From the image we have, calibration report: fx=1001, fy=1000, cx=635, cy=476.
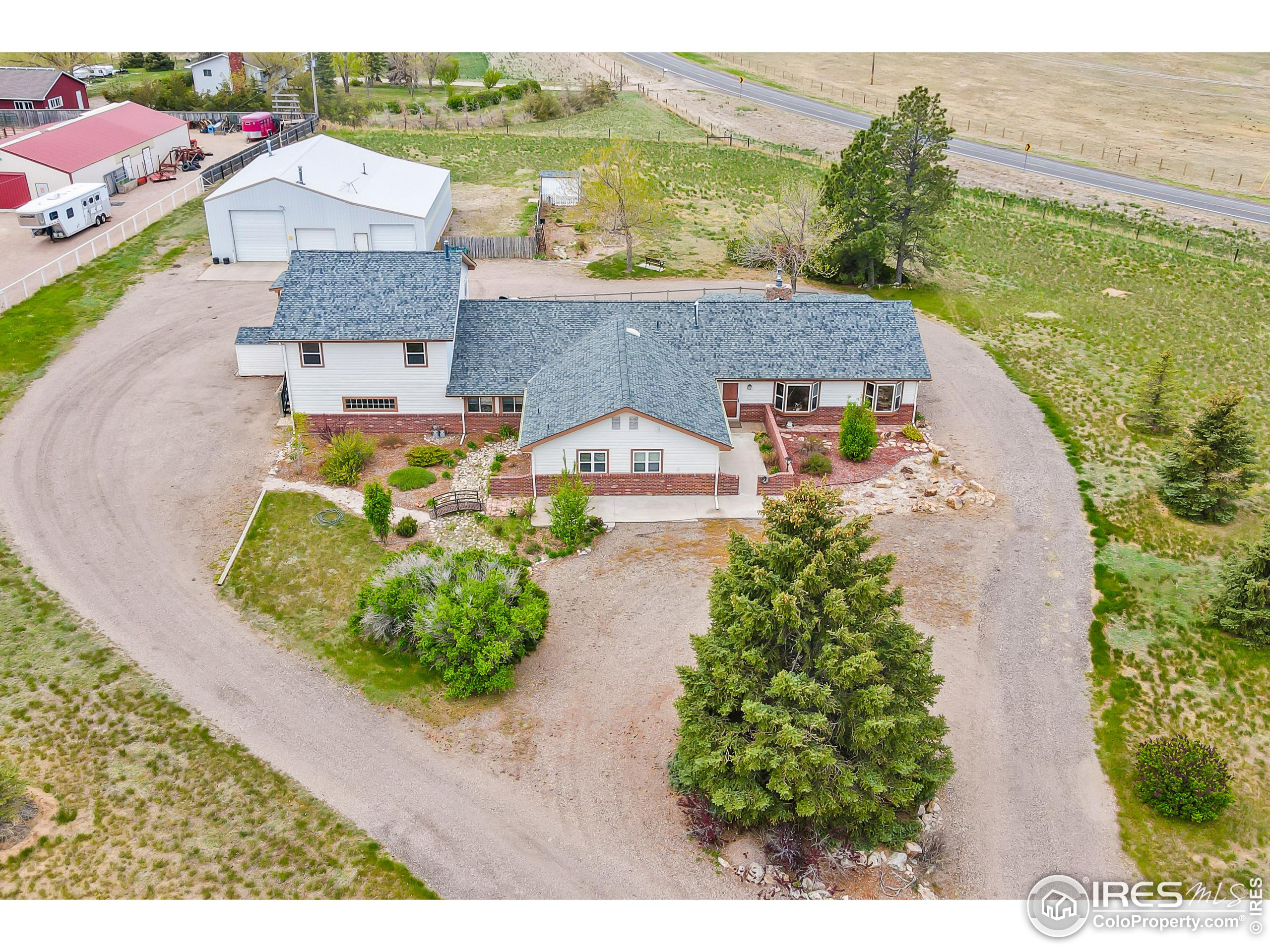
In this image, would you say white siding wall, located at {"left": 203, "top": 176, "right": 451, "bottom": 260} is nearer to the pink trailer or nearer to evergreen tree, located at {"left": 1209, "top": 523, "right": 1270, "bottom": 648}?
the pink trailer

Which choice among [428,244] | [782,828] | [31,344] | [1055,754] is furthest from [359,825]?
[428,244]

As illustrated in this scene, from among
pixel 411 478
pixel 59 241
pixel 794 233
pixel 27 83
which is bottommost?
pixel 411 478

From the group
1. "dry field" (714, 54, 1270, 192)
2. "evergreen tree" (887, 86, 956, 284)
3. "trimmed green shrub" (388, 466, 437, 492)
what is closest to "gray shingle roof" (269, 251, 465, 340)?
"trimmed green shrub" (388, 466, 437, 492)

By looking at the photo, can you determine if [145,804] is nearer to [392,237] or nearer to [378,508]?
[378,508]

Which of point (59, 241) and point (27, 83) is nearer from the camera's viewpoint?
point (59, 241)

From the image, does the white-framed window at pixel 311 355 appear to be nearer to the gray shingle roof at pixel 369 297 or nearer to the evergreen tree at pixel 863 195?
the gray shingle roof at pixel 369 297

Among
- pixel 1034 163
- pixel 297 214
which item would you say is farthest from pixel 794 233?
pixel 1034 163

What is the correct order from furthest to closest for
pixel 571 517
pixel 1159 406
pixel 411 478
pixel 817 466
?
pixel 1159 406 → pixel 817 466 → pixel 411 478 → pixel 571 517

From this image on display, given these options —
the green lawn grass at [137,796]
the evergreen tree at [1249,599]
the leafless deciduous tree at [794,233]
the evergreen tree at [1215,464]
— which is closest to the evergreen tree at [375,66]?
the leafless deciduous tree at [794,233]
